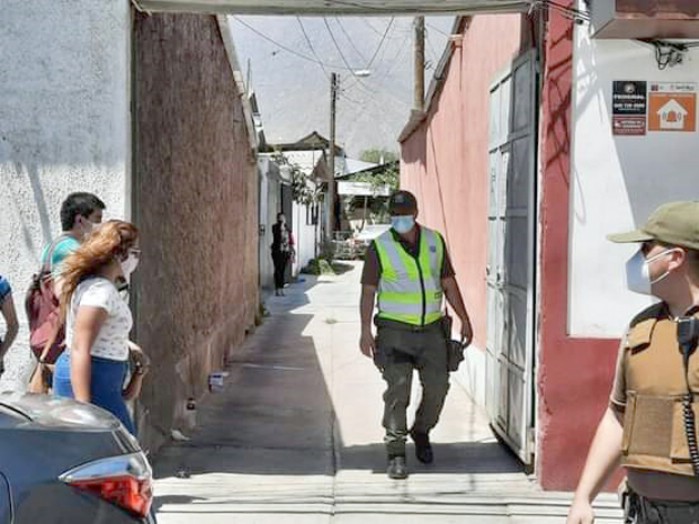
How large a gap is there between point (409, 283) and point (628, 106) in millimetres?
1748

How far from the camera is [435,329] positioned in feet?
21.3

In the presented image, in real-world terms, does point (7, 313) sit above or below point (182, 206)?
below

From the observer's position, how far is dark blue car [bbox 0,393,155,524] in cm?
274

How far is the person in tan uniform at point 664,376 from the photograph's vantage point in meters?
2.89

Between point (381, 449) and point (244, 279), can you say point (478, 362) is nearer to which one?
point (381, 449)

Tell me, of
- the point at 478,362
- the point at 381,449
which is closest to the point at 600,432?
the point at 381,449

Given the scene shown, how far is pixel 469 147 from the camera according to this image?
30.9 feet

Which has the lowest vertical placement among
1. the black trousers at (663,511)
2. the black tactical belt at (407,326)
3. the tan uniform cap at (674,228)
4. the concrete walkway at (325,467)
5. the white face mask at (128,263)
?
the concrete walkway at (325,467)

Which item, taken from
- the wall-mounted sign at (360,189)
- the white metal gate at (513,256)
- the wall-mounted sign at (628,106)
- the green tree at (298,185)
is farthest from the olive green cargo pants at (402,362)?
the wall-mounted sign at (360,189)

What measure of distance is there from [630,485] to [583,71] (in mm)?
3272

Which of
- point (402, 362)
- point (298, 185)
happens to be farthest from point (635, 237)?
point (298, 185)

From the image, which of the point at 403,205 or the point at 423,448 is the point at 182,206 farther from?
the point at 423,448

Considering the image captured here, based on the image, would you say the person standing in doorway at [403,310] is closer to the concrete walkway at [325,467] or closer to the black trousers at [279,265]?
the concrete walkway at [325,467]

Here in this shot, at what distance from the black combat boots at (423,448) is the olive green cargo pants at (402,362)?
32 cm
